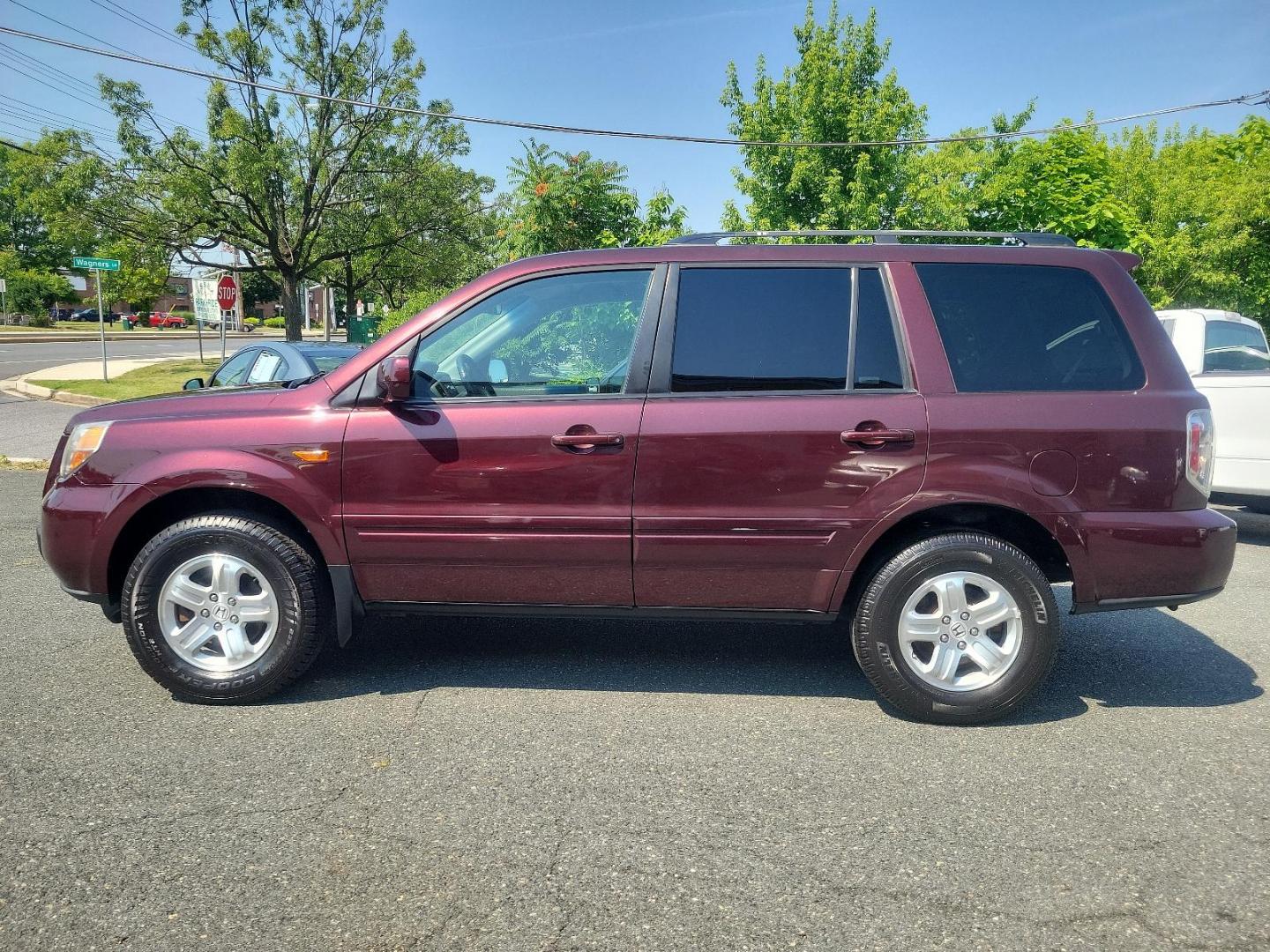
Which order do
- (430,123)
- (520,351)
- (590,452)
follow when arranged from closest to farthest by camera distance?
1. (590,452)
2. (520,351)
3. (430,123)

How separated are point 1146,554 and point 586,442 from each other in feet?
7.40

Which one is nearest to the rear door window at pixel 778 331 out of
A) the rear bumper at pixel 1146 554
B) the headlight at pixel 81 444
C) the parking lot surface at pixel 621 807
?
the rear bumper at pixel 1146 554

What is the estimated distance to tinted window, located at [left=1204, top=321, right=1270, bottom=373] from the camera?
9125 mm

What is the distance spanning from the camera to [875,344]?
3854mm

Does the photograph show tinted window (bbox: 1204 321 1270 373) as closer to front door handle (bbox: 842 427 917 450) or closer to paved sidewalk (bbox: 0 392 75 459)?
front door handle (bbox: 842 427 917 450)

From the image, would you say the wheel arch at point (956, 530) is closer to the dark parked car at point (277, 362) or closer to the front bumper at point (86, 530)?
the front bumper at point (86, 530)

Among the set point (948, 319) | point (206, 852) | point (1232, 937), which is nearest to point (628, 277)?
point (948, 319)

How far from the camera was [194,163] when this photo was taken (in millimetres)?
24828

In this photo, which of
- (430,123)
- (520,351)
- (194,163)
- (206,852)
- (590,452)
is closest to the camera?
(206,852)

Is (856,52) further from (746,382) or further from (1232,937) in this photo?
(1232,937)

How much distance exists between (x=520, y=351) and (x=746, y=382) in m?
0.97

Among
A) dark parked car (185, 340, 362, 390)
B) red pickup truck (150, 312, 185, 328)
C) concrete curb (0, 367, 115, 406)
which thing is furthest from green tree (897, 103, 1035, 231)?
red pickup truck (150, 312, 185, 328)

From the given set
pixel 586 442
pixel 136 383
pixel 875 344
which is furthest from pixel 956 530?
pixel 136 383

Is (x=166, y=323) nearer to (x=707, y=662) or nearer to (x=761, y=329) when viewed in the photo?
(x=707, y=662)
